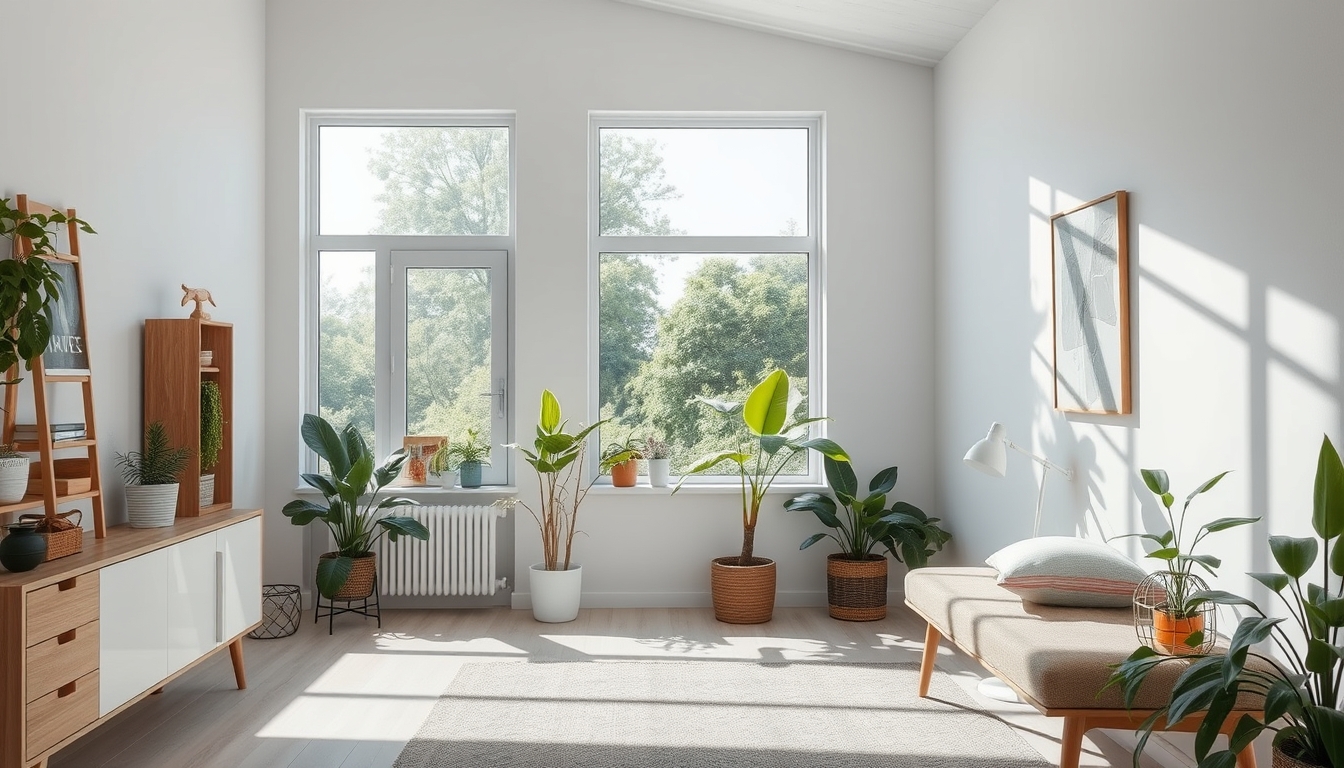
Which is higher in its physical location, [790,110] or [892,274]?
[790,110]

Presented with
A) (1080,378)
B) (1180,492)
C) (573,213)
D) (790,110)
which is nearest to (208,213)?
(573,213)

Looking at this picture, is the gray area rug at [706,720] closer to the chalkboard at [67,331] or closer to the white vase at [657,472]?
the white vase at [657,472]

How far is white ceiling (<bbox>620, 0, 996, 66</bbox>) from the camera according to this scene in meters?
4.59

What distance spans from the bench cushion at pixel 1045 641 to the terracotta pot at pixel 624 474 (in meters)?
2.07

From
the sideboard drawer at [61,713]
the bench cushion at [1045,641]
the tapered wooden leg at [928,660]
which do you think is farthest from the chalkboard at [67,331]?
the tapered wooden leg at [928,660]

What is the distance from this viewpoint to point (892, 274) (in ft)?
17.2

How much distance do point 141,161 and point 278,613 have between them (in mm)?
2257

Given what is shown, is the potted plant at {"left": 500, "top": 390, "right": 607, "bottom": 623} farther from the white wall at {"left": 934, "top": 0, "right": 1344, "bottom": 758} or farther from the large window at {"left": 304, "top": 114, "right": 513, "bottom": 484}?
the white wall at {"left": 934, "top": 0, "right": 1344, "bottom": 758}

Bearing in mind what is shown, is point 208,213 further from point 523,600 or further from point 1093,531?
point 1093,531

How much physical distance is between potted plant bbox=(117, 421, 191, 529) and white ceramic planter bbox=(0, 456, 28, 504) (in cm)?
62

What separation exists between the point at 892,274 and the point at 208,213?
11.4 ft

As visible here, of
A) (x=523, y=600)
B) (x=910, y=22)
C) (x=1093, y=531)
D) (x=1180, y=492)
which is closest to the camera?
(x=1180, y=492)

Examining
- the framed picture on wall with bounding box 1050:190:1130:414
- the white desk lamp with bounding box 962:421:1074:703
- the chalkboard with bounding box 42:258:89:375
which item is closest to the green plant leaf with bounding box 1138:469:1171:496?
the framed picture on wall with bounding box 1050:190:1130:414

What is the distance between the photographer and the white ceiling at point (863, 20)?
4.59 meters
